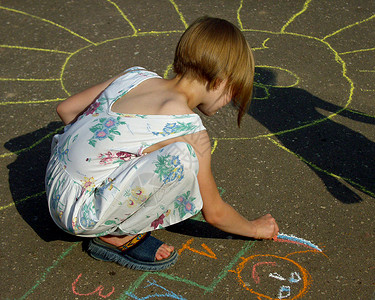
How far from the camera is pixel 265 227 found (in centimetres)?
240

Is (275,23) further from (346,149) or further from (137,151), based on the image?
(137,151)

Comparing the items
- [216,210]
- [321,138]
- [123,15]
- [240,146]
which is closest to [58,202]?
[216,210]

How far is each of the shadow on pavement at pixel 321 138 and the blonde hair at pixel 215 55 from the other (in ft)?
3.60

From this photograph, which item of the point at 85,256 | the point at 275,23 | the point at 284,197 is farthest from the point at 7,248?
the point at 275,23

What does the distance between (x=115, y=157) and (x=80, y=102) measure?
512mm

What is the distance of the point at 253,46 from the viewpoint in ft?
14.6

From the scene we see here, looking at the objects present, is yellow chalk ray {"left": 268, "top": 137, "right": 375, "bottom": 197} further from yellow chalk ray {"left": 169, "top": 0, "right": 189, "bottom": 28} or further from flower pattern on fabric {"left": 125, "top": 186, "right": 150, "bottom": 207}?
yellow chalk ray {"left": 169, "top": 0, "right": 189, "bottom": 28}

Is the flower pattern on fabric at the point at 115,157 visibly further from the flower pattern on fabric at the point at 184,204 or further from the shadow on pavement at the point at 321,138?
the shadow on pavement at the point at 321,138

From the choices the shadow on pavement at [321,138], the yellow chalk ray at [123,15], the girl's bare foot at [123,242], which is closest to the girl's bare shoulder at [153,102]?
the girl's bare foot at [123,242]

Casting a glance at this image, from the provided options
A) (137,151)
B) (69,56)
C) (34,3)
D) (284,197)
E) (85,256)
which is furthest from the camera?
(34,3)

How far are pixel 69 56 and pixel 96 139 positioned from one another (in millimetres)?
2485

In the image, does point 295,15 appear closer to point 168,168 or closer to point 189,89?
point 189,89

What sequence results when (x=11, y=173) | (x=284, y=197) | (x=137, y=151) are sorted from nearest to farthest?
(x=137, y=151)
(x=284, y=197)
(x=11, y=173)

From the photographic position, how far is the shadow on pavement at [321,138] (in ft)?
9.53
